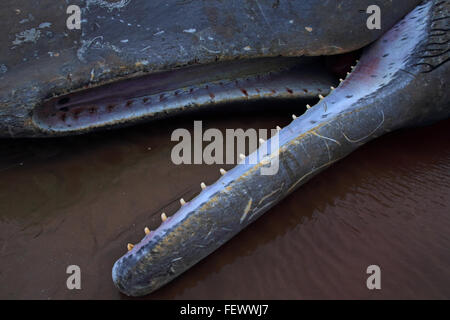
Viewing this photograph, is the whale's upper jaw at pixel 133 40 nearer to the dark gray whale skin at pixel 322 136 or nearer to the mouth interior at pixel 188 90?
the mouth interior at pixel 188 90

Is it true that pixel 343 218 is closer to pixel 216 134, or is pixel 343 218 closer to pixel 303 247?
pixel 303 247

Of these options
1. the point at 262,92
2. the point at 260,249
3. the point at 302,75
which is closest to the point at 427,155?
the point at 302,75

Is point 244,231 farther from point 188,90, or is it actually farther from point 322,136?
point 188,90

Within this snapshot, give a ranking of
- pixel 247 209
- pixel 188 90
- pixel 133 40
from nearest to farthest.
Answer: pixel 247 209
pixel 133 40
pixel 188 90

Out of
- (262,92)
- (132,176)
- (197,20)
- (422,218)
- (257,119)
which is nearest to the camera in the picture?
(422,218)

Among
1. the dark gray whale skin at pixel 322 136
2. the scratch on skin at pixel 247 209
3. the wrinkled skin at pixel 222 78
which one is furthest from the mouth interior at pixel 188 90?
the scratch on skin at pixel 247 209

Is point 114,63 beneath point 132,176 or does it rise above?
above

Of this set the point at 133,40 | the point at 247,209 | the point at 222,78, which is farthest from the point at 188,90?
the point at 247,209
